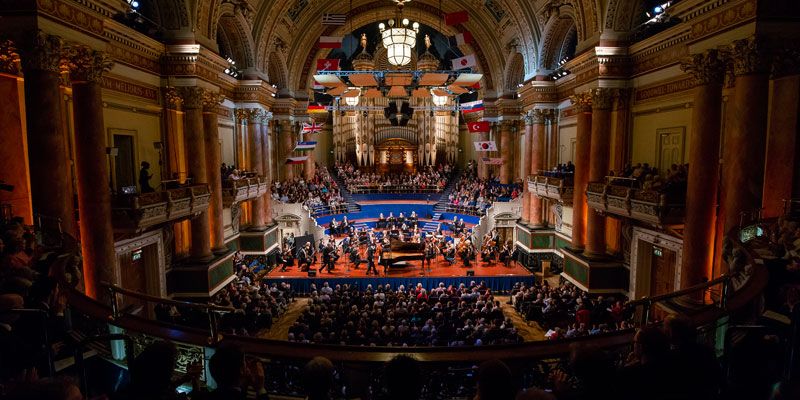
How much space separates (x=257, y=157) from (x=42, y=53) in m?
13.2

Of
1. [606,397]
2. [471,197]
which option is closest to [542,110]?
[471,197]

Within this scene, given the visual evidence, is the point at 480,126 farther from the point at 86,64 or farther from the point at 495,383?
the point at 495,383

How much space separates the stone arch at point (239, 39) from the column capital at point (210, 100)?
4237mm

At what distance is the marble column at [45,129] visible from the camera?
7.55m

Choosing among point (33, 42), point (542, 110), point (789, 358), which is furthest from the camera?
point (542, 110)

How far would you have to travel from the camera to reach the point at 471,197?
2762 centimetres

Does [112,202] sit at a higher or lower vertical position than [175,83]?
lower

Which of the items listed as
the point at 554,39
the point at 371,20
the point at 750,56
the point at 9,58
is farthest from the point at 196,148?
the point at 371,20

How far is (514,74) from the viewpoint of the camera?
79.4ft

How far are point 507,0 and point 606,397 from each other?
69.3ft

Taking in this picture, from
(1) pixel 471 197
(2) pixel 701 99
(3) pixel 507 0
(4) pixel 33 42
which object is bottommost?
(1) pixel 471 197

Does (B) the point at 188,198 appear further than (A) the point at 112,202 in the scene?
Yes

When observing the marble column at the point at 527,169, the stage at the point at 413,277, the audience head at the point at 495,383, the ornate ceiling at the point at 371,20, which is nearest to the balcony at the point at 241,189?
the stage at the point at 413,277

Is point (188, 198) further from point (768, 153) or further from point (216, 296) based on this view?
point (768, 153)
